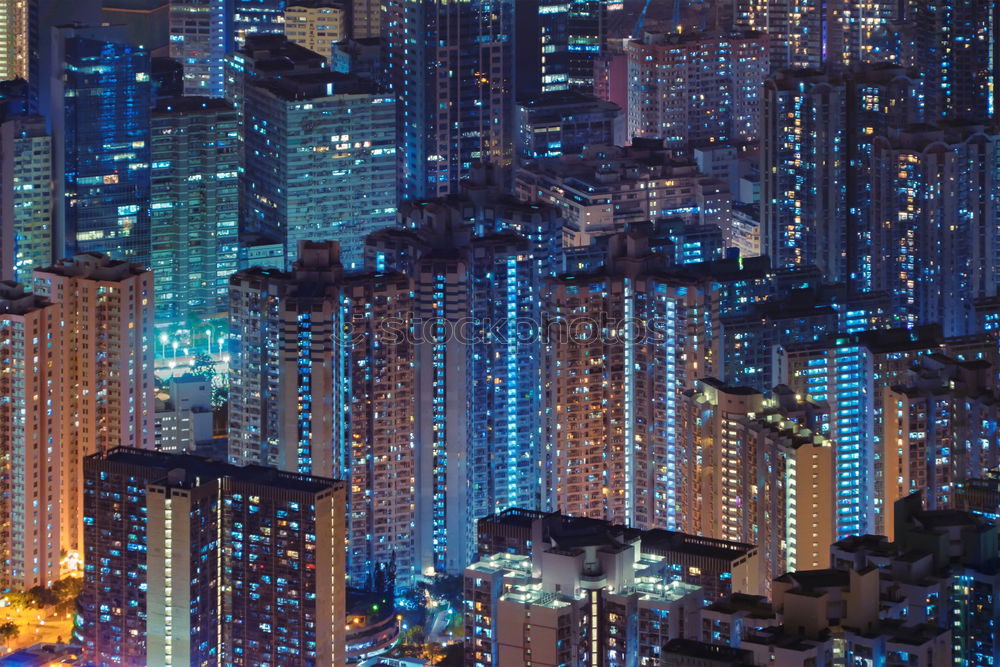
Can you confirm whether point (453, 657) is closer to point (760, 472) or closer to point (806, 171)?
point (760, 472)

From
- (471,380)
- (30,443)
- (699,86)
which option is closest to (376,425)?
(471,380)

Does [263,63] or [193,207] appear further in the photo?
[263,63]

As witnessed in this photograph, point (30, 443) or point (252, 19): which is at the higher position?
point (252, 19)

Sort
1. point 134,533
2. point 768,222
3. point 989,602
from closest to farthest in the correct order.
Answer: point 989,602 < point 134,533 < point 768,222

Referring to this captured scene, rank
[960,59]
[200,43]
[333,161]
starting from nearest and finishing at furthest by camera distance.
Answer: [333,161], [960,59], [200,43]

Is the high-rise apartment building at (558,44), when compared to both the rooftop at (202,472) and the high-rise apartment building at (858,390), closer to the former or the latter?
the high-rise apartment building at (858,390)

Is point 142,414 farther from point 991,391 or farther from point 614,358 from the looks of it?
point 991,391

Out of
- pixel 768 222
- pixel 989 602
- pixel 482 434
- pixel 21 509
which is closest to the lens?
pixel 989 602

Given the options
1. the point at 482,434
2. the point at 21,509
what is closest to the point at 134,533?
the point at 21,509
